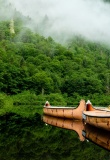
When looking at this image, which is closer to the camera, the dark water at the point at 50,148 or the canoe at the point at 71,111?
the dark water at the point at 50,148

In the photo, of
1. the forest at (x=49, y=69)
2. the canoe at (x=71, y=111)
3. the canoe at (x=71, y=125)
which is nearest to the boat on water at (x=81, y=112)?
the canoe at (x=71, y=111)

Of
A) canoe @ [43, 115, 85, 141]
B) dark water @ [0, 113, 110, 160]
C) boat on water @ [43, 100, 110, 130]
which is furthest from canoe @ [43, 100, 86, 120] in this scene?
dark water @ [0, 113, 110, 160]

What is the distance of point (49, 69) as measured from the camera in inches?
3644

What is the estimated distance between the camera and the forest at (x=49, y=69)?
6931 cm

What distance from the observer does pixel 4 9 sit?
155 meters

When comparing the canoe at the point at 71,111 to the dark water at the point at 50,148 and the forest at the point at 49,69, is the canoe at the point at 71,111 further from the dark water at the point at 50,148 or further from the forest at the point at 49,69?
the forest at the point at 49,69

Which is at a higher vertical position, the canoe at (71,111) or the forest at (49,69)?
the forest at (49,69)

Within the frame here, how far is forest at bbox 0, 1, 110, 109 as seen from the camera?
69.3m

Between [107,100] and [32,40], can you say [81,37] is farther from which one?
[107,100]

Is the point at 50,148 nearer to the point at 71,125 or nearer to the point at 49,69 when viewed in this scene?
the point at 71,125

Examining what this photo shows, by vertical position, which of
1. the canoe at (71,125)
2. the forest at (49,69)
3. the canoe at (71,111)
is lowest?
the canoe at (71,125)

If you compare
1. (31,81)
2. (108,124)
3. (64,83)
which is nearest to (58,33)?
(64,83)

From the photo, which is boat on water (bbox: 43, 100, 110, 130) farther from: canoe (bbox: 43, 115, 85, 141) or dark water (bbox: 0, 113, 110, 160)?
dark water (bbox: 0, 113, 110, 160)

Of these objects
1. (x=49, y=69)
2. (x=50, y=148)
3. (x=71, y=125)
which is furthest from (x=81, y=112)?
(x=49, y=69)
